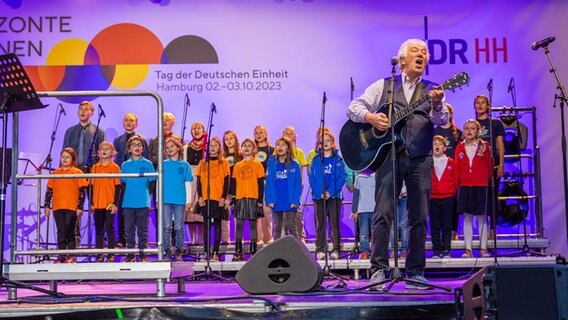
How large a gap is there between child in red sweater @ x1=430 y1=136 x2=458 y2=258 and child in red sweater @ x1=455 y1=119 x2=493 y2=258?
0.11 m

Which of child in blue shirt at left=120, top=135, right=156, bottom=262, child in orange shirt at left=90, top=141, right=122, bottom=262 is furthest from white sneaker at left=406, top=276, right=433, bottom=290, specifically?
child in orange shirt at left=90, top=141, right=122, bottom=262

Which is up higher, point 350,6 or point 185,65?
point 350,6

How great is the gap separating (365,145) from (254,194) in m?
4.22

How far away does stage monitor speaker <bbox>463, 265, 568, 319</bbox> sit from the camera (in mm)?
3537

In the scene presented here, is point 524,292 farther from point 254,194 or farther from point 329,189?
point 254,194

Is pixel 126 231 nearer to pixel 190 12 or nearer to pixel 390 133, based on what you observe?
pixel 190 12

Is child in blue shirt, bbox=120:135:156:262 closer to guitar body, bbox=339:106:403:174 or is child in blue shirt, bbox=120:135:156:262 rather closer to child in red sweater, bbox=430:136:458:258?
child in red sweater, bbox=430:136:458:258

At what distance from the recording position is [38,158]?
11.5 m

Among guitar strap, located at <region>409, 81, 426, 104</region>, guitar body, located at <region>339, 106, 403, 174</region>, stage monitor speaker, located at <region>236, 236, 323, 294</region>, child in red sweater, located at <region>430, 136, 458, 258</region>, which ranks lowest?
stage monitor speaker, located at <region>236, 236, 323, 294</region>

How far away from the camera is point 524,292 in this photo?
3643 mm

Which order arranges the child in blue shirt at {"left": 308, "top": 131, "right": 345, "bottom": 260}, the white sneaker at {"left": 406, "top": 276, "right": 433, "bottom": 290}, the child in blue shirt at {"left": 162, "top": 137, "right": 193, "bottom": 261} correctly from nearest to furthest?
1. the white sneaker at {"left": 406, "top": 276, "right": 433, "bottom": 290}
2. the child in blue shirt at {"left": 308, "top": 131, "right": 345, "bottom": 260}
3. the child in blue shirt at {"left": 162, "top": 137, "right": 193, "bottom": 261}

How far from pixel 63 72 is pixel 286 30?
3.81 metres

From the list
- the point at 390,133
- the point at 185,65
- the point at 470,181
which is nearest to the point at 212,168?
the point at 185,65

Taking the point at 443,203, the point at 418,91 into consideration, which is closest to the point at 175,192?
the point at 443,203
